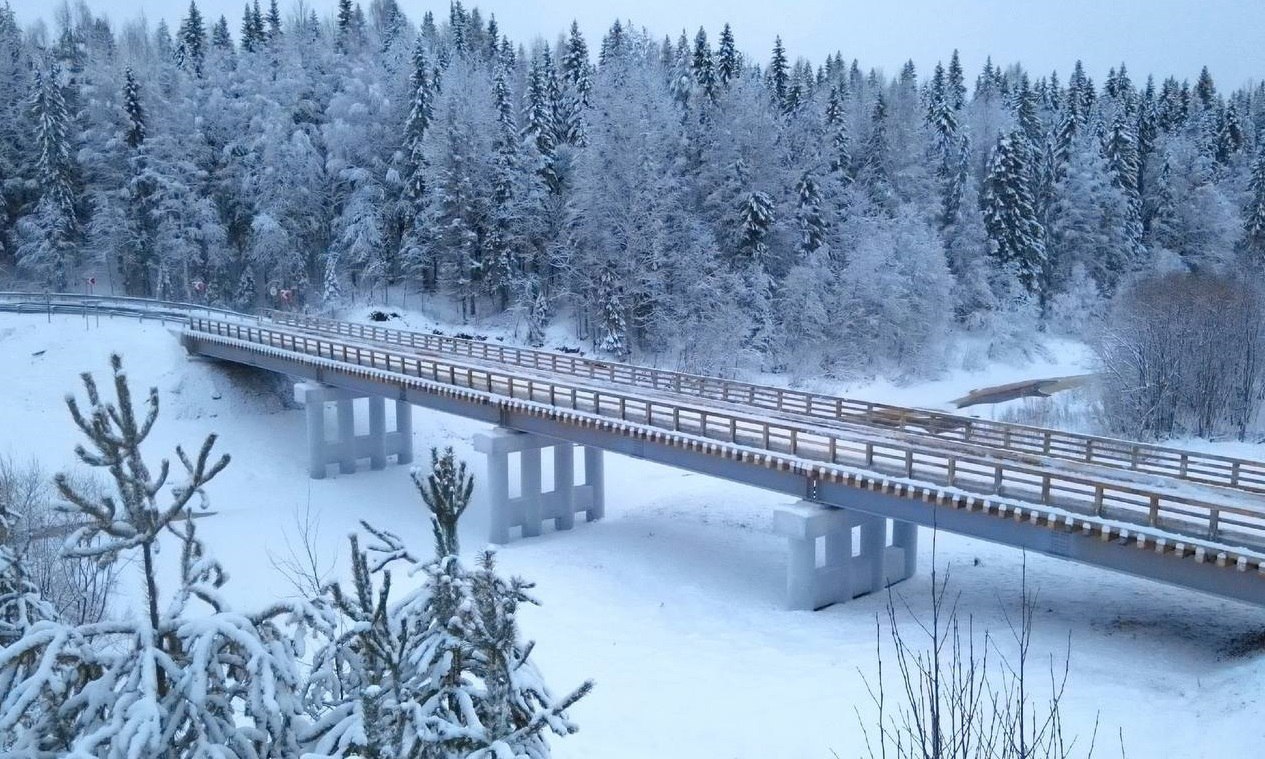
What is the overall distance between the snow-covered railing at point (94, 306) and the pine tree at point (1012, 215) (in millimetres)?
53270

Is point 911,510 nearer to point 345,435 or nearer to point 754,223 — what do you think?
point 345,435

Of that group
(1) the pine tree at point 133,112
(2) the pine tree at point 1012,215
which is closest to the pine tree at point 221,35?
(1) the pine tree at point 133,112

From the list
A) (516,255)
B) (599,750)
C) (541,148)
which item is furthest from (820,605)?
(541,148)

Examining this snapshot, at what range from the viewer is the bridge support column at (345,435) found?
1672 inches

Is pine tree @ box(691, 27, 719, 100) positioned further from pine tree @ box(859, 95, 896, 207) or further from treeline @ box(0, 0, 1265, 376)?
pine tree @ box(859, 95, 896, 207)

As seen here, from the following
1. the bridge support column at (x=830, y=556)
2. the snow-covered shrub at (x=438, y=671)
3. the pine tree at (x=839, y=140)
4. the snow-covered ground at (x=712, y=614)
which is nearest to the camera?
the snow-covered shrub at (x=438, y=671)

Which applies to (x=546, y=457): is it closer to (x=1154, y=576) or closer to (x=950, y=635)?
(x=950, y=635)

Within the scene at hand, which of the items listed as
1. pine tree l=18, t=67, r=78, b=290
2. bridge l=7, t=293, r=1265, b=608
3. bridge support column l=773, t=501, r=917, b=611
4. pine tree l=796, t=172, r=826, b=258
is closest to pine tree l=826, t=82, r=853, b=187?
pine tree l=796, t=172, r=826, b=258

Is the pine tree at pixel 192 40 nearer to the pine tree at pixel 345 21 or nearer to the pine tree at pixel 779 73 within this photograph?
the pine tree at pixel 345 21

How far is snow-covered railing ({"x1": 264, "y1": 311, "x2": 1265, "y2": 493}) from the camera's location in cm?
2223

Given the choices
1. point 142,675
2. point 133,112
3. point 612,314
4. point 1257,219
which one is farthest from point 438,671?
point 1257,219

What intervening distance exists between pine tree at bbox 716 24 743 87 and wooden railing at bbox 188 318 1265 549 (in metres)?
45.6

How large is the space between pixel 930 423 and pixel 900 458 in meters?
5.36

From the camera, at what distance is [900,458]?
22.3 metres
